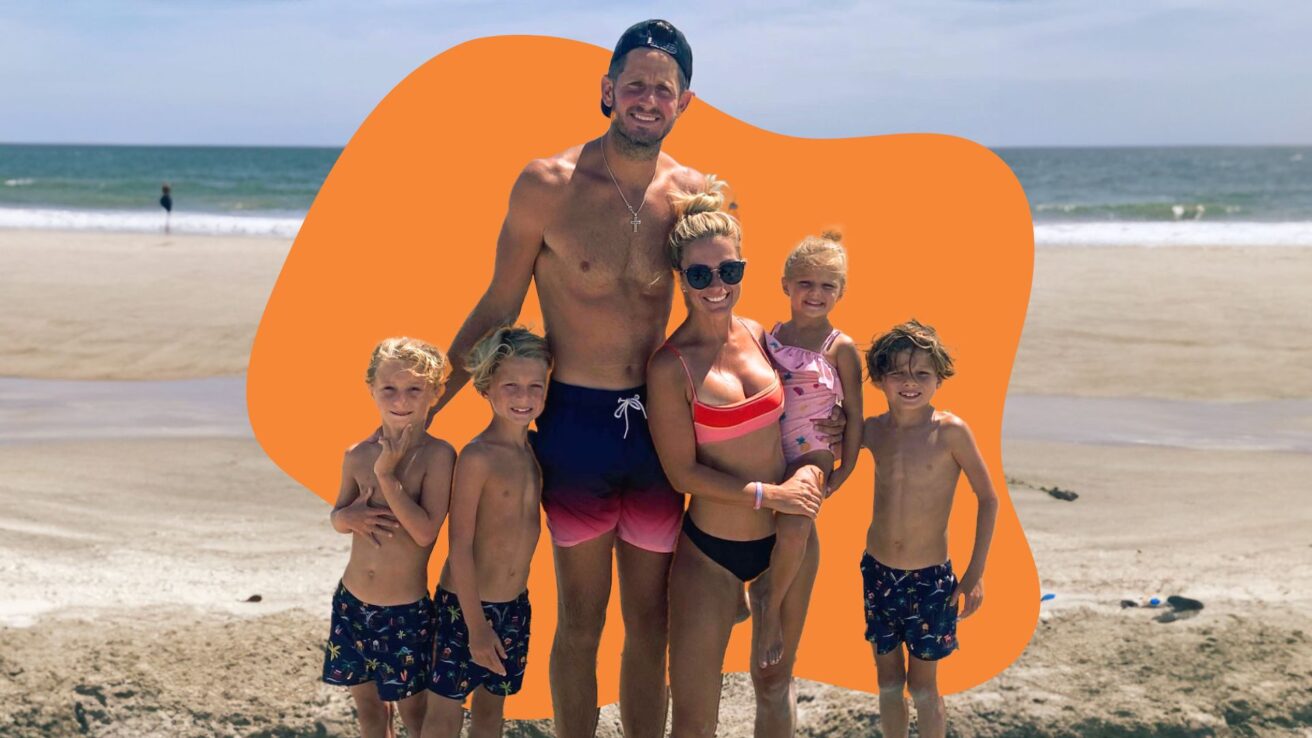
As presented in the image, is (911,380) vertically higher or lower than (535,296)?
lower

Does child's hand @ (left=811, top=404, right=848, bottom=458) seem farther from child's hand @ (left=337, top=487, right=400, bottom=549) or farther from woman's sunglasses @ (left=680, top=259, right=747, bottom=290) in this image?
child's hand @ (left=337, top=487, right=400, bottom=549)

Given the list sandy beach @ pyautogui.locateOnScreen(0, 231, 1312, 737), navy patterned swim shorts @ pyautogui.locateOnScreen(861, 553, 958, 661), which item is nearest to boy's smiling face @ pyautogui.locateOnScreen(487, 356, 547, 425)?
navy patterned swim shorts @ pyautogui.locateOnScreen(861, 553, 958, 661)

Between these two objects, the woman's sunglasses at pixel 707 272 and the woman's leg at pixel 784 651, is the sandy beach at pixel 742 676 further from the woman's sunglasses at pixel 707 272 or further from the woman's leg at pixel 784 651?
the woman's sunglasses at pixel 707 272

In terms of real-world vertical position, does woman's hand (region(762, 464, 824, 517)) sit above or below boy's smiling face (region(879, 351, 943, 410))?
below

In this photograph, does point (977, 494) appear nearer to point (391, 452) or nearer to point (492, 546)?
point (492, 546)

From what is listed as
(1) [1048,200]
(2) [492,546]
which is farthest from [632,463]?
(1) [1048,200]

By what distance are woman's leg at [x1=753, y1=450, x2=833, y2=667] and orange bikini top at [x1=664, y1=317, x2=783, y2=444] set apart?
20 cm

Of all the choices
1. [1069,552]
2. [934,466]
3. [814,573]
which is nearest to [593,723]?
[814,573]

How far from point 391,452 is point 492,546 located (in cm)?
39

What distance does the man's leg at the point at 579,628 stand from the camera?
351cm

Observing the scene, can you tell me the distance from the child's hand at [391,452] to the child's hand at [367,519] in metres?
0.13

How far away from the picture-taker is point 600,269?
11.2 feet

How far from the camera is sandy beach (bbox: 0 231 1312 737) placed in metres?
4.57

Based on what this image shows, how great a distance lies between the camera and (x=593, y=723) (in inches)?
142
